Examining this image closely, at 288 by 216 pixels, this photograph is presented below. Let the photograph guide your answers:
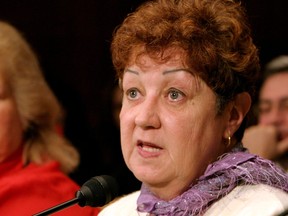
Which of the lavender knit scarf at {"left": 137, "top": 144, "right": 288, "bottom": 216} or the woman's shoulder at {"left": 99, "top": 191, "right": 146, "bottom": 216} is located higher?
the lavender knit scarf at {"left": 137, "top": 144, "right": 288, "bottom": 216}

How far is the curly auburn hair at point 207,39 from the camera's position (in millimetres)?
1812

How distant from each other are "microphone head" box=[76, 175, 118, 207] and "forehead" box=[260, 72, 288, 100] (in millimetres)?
1282

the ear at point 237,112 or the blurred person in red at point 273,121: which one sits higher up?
the ear at point 237,112

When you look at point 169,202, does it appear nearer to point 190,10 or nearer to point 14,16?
point 190,10

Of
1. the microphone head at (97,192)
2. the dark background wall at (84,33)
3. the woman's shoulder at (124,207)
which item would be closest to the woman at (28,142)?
the woman's shoulder at (124,207)

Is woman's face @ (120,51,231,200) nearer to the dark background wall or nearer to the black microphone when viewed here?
the black microphone

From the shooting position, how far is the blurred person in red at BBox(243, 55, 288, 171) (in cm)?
295

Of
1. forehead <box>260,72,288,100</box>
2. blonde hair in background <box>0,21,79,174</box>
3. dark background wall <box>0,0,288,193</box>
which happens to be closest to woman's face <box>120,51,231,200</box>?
blonde hair in background <box>0,21,79,174</box>

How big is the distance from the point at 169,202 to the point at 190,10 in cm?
46

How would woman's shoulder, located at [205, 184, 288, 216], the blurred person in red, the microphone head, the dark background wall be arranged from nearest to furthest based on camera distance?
woman's shoulder, located at [205, 184, 288, 216] < the microphone head < the blurred person in red < the dark background wall

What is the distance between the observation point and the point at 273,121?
3.00 m

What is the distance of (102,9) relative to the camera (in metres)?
3.98

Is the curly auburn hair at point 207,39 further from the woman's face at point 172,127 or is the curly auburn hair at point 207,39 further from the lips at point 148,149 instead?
the lips at point 148,149

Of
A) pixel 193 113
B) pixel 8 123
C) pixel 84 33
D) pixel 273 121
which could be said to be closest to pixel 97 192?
pixel 193 113
